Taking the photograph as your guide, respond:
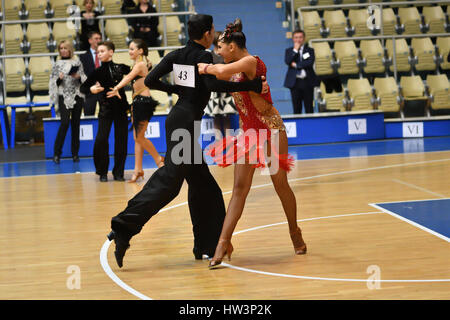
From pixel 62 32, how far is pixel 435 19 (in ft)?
25.0

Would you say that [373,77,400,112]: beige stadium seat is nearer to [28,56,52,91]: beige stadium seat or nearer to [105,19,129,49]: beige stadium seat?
[105,19,129,49]: beige stadium seat

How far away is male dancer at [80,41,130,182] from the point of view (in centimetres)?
900

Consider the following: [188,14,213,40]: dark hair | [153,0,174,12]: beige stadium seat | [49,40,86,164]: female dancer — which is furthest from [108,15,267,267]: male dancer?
[153,0,174,12]: beige stadium seat

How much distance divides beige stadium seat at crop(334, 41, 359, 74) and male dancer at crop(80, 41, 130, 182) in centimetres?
571

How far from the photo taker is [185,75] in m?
4.88

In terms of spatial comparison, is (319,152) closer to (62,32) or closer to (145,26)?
(145,26)

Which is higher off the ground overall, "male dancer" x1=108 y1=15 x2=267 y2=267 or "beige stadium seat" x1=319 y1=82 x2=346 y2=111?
"male dancer" x1=108 y1=15 x2=267 y2=267

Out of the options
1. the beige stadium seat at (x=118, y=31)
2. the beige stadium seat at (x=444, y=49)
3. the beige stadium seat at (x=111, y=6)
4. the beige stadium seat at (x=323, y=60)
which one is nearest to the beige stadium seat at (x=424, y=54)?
the beige stadium seat at (x=444, y=49)

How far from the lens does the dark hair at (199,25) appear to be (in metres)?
4.82

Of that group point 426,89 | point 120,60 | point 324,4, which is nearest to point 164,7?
point 120,60

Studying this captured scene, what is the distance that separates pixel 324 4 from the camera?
14945 mm

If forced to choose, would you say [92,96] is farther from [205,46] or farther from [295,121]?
[205,46]

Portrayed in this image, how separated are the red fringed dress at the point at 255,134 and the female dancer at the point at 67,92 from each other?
6.23 meters
